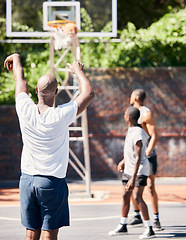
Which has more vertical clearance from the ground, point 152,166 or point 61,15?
point 61,15

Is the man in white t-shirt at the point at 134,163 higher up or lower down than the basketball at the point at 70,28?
lower down

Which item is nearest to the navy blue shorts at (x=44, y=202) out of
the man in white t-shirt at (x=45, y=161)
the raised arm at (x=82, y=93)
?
the man in white t-shirt at (x=45, y=161)

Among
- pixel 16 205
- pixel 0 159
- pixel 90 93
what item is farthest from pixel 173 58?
pixel 90 93

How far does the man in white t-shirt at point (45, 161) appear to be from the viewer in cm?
430

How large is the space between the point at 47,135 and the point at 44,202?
20.5 inches

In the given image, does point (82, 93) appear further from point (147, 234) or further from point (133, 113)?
point (147, 234)

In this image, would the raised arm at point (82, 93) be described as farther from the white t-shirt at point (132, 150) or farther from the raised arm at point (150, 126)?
the raised arm at point (150, 126)

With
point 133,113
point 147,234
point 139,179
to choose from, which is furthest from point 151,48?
point 147,234

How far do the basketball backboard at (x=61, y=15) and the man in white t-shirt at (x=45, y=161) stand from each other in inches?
313

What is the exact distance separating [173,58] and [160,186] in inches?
186

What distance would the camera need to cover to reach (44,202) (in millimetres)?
4316

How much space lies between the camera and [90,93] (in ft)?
14.6

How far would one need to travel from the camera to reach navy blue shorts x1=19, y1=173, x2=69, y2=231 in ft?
14.1

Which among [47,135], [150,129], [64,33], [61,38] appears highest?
[64,33]
